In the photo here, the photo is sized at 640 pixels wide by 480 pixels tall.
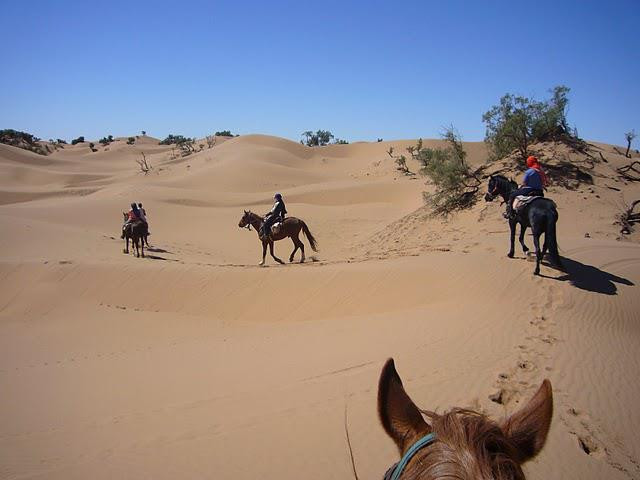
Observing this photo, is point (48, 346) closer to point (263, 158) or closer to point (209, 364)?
point (209, 364)

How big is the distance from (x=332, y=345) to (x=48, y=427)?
4237 mm

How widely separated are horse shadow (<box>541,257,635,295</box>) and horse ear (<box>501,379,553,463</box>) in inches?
333

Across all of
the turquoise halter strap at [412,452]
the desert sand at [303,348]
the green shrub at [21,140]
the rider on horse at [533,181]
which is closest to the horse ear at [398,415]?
the turquoise halter strap at [412,452]

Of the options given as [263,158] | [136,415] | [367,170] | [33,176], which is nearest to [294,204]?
[367,170]

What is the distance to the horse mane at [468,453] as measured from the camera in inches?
52.1

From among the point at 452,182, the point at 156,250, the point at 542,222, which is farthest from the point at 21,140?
the point at 542,222

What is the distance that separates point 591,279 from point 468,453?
9842 millimetres

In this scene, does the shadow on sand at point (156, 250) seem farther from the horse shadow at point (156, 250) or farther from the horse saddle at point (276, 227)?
the horse saddle at point (276, 227)

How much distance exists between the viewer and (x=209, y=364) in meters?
6.89

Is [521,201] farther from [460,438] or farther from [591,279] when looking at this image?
[460,438]

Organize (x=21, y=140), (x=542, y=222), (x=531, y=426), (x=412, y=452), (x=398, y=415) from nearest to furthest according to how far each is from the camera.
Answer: (x=412, y=452) → (x=531, y=426) → (x=398, y=415) → (x=542, y=222) → (x=21, y=140)

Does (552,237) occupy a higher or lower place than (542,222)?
lower

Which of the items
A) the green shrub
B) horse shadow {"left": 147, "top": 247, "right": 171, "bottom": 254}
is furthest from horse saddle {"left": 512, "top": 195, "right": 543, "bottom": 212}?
the green shrub

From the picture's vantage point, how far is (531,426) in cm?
174
